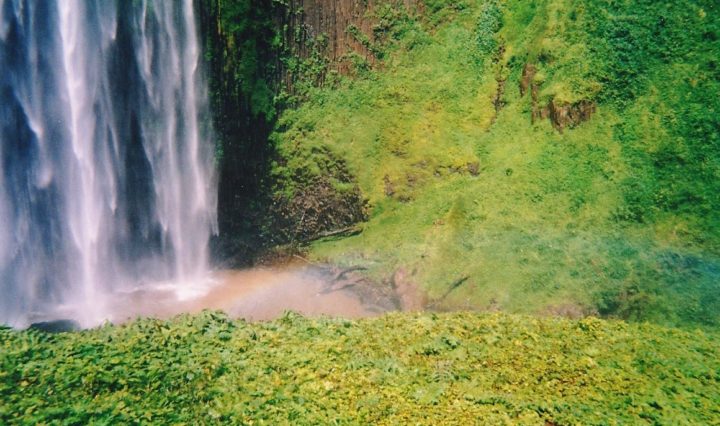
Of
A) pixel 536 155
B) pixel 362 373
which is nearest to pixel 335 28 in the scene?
pixel 536 155

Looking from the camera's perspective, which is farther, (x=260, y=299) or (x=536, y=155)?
(x=536, y=155)

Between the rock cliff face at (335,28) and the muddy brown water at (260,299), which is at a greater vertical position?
the rock cliff face at (335,28)

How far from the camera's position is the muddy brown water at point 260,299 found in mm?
11586

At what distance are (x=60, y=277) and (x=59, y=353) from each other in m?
6.88

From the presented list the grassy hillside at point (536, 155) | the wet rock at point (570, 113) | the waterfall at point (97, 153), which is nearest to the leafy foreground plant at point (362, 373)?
the grassy hillside at point (536, 155)

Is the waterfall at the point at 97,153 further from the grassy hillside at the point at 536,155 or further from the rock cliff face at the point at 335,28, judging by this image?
the grassy hillside at the point at 536,155

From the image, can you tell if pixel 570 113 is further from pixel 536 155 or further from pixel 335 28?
pixel 335 28

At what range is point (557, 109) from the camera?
12.6 meters

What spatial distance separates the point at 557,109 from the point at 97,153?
1099 cm

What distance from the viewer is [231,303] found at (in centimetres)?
1202

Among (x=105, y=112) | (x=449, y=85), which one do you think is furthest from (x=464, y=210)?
(x=105, y=112)

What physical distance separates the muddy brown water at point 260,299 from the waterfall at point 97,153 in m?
0.69

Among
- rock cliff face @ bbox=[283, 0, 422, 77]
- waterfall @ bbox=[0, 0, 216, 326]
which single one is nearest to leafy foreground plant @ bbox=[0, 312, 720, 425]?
waterfall @ bbox=[0, 0, 216, 326]

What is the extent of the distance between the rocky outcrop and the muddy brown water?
6006mm
